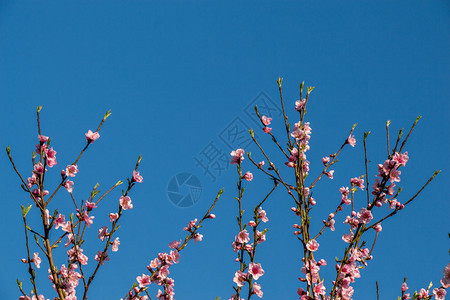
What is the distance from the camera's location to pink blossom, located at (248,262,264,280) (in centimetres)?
347

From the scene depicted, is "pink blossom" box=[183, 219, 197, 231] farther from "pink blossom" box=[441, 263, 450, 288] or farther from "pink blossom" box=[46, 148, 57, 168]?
"pink blossom" box=[441, 263, 450, 288]

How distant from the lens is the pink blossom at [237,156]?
3912 mm

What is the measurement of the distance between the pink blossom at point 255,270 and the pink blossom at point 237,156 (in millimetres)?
1070

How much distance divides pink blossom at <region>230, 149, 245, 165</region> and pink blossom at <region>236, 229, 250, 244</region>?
0.74m

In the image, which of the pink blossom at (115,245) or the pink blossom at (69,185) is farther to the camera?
the pink blossom at (115,245)

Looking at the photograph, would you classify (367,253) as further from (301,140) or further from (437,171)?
(301,140)

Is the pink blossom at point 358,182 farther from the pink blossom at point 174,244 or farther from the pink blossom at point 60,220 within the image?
the pink blossom at point 60,220

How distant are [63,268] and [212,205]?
64.0 inches

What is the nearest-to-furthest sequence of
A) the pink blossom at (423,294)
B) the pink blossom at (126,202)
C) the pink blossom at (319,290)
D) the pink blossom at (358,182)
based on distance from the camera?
1. the pink blossom at (319,290)
2. the pink blossom at (423,294)
3. the pink blossom at (126,202)
4. the pink blossom at (358,182)

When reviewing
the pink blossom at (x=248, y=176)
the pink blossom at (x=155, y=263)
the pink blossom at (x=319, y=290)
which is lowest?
the pink blossom at (x=319, y=290)

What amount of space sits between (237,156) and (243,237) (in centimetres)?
84

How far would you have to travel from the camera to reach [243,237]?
3695 millimetres

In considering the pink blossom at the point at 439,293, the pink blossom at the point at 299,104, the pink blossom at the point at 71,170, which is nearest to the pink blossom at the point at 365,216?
the pink blossom at the point at 439,293

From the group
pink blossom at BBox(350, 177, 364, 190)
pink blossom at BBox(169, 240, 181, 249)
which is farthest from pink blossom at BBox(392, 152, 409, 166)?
pink blossom at BBox(169, 240, 181, 249)
